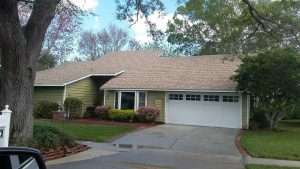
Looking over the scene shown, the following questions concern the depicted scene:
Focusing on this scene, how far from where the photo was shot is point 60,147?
43.4 ft

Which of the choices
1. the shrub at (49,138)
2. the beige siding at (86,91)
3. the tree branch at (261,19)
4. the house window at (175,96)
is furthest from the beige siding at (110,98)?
the tree branch at (261,19)

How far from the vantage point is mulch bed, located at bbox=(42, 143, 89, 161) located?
12.2 meters

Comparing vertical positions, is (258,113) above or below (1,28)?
below

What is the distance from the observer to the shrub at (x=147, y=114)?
84.6 feet

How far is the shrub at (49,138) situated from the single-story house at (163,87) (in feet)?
42.2

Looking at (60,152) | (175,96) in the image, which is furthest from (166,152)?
(175,96)

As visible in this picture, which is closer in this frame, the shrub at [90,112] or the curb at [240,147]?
the curb at [240,147]

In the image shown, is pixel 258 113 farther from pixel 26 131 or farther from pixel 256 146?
pixel 26 131

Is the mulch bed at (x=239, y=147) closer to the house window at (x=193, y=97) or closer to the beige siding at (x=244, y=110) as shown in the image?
the beige siding at (x=244, y=110)

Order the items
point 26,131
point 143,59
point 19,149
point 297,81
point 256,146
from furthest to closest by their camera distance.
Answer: point 143,59 → point 297,81 → point 256,146 → point 26,131 → point 19,149

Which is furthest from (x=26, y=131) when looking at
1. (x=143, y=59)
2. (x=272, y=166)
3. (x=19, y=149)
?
(x=143, y=59)

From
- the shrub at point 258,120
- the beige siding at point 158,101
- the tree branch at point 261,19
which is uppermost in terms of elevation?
the tree branch at point 261,19

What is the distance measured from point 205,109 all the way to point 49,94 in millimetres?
10727

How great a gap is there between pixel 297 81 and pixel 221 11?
8.62 metres
